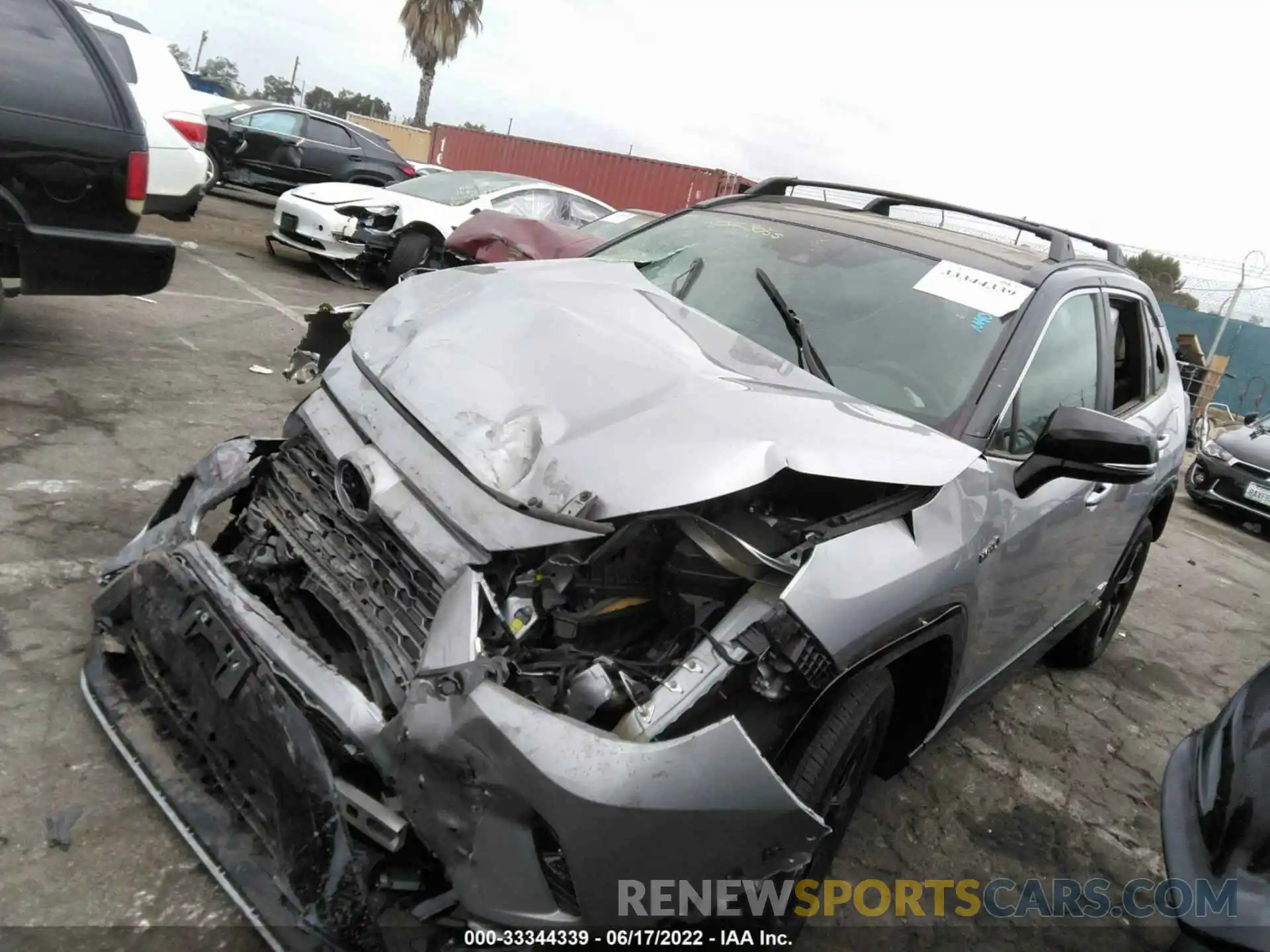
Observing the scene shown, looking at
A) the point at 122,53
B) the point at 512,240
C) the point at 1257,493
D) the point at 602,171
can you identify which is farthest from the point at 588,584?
the point at 602,171

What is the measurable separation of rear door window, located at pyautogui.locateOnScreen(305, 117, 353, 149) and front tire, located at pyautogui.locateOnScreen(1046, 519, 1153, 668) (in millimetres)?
12492

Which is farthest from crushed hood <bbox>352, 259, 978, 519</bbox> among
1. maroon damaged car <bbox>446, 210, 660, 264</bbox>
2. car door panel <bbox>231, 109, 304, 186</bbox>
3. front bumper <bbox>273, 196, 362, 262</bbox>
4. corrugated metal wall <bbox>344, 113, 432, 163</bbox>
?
corrugated metal wall <bbox>344, 113, 432, 163</bbox>

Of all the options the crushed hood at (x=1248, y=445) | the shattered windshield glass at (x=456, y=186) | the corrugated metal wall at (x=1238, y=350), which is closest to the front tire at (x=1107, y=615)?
the crushed hood at (x=1248, y=445)

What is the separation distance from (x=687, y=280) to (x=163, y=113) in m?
6.02

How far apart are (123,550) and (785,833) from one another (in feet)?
6.64

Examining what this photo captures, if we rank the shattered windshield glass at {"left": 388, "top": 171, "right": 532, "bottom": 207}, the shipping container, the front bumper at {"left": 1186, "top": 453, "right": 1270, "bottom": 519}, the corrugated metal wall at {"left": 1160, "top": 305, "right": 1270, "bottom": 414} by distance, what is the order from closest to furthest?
the front bumper at {"left": 1186, "top": 453, "right": 1270, "bottom": 519}, the shattered windshield glass at {"left": 388, "top": 171, "right": 532, "bottom": 207}, the shipping container, the corrugated metal wall at {"left": 1160, "top": 305, "right": 1270, "bottom": 414}

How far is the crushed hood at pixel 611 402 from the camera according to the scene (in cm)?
202

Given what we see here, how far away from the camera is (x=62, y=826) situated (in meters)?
2.11

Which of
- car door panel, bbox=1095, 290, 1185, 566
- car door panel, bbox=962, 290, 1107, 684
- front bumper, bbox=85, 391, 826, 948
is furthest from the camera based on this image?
car door panel, bbox=1095, 290, 1185, 566

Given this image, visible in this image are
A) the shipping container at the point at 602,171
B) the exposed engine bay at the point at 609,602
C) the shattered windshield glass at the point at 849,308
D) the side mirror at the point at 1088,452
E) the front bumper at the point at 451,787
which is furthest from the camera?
the shipping container at the point at 602,171

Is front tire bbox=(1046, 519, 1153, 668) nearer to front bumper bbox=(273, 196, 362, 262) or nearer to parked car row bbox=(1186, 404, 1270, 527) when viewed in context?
parked car row bbox=(1186, 404, 1270, 527)

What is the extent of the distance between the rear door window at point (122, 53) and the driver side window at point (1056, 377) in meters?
7.19

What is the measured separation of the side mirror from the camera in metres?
2.38

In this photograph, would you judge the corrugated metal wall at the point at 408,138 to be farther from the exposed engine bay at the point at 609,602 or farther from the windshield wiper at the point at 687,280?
the exposed engine bay at the point at 609,602
